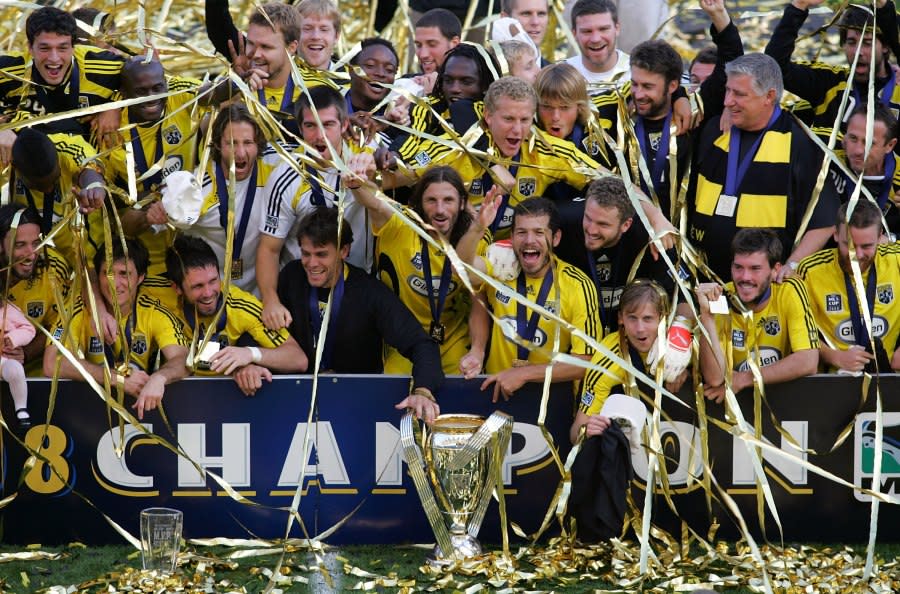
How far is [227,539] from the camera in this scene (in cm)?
650

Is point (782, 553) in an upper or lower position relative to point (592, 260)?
lower

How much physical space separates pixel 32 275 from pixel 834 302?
152 inches

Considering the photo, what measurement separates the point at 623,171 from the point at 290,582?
7.75ft

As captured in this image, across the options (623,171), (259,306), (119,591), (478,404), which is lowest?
(119,591)

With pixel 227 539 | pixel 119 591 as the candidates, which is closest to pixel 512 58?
A: pixel 227 539

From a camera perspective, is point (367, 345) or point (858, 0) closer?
point (367, 345)

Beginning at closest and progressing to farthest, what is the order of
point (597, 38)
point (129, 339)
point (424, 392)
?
point (424, 392) → point (129, 339) → point (597, 38)

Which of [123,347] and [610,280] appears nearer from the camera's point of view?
[123,347]

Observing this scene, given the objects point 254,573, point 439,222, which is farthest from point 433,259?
point 254,573

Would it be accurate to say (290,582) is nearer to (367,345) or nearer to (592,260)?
(367,345)

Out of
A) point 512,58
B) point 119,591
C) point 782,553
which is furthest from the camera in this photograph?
point 512,58

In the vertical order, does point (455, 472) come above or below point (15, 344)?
below

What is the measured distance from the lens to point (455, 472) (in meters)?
6.30

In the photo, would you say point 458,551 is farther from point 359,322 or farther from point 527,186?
point 527,186
